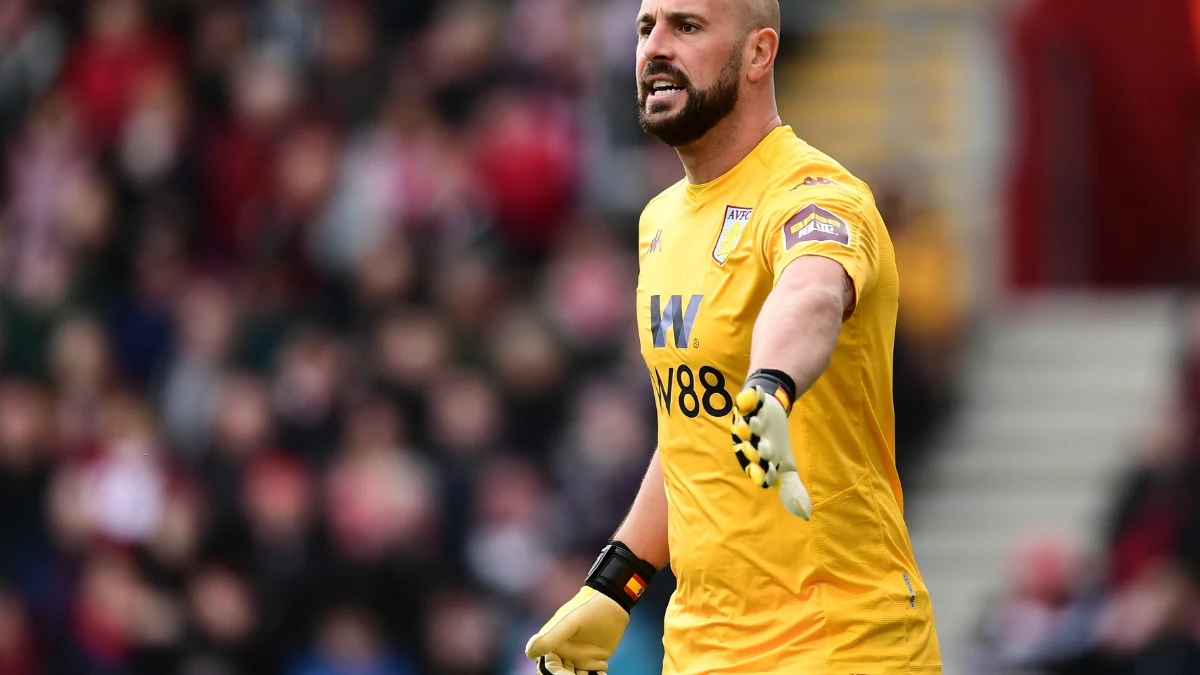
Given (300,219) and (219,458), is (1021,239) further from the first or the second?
(219,458)

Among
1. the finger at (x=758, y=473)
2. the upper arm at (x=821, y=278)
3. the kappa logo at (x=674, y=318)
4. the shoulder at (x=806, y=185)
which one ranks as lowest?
the finger at (x=758, y=473)

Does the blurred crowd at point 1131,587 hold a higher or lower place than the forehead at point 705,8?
lower

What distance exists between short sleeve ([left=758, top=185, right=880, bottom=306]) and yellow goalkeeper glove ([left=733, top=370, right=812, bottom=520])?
0.49 meters

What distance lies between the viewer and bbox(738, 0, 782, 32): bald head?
4.80 meters

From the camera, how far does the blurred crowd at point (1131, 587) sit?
9.75 meters

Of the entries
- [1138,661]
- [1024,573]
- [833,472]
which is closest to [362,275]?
[1024,573]

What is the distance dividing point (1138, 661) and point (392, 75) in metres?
→ 7.09

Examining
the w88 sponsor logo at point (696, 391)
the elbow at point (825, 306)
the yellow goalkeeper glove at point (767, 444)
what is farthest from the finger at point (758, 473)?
the w88 sponsor logo at point (696, 391)

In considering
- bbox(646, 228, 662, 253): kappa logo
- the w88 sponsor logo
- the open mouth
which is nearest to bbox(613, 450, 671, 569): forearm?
the w88 sponsor logo

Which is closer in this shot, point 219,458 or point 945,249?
point 219,458

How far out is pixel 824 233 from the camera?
172 inches

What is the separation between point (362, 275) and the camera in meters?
13.1

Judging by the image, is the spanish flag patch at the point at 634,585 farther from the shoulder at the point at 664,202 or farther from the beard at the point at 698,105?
the beard at the point at 698,105

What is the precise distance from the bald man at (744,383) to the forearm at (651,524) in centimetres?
21
